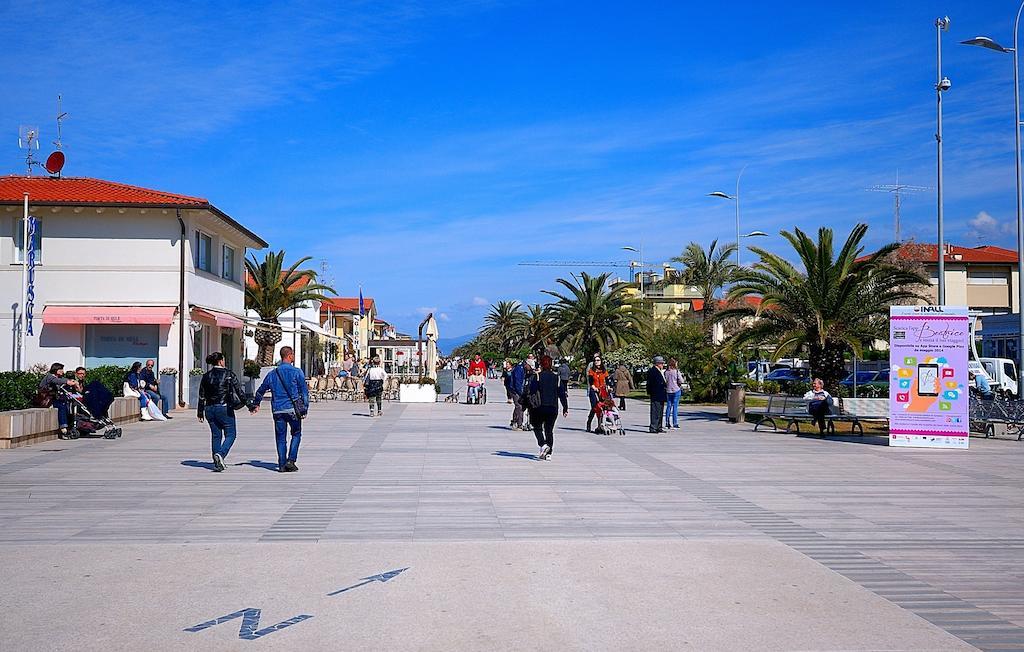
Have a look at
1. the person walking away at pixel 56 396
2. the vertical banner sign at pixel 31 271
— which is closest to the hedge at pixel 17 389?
the person walking away at pixel 56 396

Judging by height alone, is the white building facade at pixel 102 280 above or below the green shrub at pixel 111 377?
above

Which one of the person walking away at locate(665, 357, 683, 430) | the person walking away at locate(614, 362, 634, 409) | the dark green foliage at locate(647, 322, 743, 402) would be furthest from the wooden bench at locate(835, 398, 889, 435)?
the dark green foliage at locate(647, 322, 743, 402)

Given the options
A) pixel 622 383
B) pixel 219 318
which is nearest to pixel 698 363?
pixel 622 383

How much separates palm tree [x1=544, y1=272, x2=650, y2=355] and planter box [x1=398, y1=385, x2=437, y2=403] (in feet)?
63.9

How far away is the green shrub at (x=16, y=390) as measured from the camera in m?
21.8

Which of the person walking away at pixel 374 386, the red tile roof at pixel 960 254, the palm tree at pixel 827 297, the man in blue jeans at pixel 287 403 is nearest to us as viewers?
the man in blue jeans at pixel 287 403

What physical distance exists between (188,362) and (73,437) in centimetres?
1108

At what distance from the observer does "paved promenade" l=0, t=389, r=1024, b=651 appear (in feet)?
19.5

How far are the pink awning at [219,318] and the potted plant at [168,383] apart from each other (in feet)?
8.35

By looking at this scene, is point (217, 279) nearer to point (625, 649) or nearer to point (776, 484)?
point (776, 484)

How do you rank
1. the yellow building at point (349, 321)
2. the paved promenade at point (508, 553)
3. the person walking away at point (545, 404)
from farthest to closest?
the yellow building at point (349, 321) < the person walking away at point (545, 404) < the paved promenade at point (508, 553)

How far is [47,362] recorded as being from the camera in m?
28.5

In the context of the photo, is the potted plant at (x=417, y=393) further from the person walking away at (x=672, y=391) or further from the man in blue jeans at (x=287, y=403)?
the man in blue jeans at (x=287, y=403)

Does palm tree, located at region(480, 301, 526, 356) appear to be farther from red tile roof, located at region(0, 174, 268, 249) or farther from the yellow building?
red tile roof, located at region(0, 174, 268, 249)
